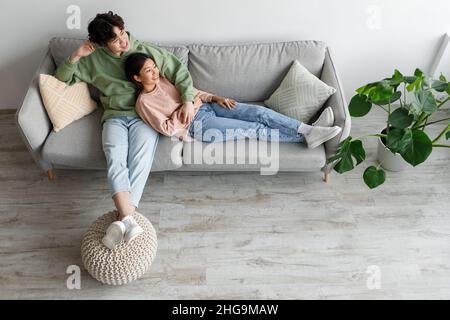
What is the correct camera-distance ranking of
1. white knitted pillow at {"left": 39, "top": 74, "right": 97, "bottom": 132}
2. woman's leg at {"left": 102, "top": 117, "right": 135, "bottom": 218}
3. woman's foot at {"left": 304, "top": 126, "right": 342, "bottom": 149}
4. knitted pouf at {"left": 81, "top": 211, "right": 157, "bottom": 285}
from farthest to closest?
white knitted pillow at {"left": 39, "top": 74, "right": 97, "bottom": 132}
woman's foot at {"left": 304, "top": 126, "right": 342, "bottom": 149}
woman's leg at {"left": 102, "top": 117, "right": 135, "bottom": 218}
knitted pouf at {"left": 81, "top": 211, "right": 157, "bottom": 285}

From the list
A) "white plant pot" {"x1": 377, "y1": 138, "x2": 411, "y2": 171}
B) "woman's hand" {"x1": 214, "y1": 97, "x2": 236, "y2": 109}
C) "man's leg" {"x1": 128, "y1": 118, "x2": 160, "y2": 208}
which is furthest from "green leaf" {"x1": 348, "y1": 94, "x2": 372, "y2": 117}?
"man's leg" {"x1": 128, "y1": 118, "x2": 160, "y2": 208}

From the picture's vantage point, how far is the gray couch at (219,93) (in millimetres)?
2244

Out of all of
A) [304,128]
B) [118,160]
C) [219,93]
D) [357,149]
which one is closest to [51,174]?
[118,160]

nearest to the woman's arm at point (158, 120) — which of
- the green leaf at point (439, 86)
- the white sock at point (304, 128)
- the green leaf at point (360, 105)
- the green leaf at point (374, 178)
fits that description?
the white sock at point (304, 128)

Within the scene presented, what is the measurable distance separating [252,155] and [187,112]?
42cm

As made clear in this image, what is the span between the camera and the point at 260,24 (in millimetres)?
2525

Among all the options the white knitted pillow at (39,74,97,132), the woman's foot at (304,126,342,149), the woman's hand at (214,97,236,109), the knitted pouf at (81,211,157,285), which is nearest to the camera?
the knitted pouf at (81,211,157,285)

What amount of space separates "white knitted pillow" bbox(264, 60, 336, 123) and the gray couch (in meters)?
0.06

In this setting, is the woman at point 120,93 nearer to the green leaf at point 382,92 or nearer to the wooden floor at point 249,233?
the wooden floor at point 249,233

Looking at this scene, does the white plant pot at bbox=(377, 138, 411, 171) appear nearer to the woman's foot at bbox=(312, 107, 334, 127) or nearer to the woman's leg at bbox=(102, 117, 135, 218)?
the woman's foot at bbox=(312, 107, 334, 127)

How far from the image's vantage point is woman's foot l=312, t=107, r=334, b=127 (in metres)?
2.22

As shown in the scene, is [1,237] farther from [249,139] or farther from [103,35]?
[249,139]

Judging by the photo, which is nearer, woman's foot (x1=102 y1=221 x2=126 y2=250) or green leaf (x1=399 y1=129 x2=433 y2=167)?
woman's foot (x1=102 y1=221 x2=126 y2=250)

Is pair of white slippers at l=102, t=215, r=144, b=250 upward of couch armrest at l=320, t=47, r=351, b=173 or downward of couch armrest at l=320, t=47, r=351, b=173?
downward
